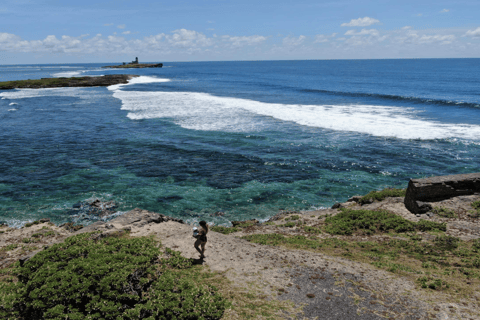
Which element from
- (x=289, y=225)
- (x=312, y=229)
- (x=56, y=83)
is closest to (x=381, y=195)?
(x=312, y=229)

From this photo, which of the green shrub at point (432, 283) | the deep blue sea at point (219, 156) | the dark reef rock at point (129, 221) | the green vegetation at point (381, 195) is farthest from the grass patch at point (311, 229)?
the dark reef rock at point (129, 221)

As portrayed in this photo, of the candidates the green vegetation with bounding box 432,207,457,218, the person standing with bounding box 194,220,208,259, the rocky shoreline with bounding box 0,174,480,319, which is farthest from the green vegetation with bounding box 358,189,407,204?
the person standing with bounding box 194,220,208,259

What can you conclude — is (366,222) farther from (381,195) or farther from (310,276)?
(310,276)

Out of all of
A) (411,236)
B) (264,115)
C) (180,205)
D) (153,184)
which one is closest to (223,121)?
(264,115)

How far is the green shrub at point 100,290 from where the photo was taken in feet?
A: 25.1

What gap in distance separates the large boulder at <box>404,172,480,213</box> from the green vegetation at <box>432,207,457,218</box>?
562 mm

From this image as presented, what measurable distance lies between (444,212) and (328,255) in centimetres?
777

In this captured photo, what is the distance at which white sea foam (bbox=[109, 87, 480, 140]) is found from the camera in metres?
37.2

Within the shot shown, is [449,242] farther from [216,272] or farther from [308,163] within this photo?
[308,163]

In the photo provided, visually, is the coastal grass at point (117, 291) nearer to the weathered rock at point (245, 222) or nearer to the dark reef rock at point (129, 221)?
the dark reef rock at point (129, 221)

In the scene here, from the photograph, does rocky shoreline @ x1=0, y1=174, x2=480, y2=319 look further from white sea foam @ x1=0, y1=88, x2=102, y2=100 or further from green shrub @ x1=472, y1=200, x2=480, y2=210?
white sea foam @ x1=0, y1=88, x2=102, y2=100

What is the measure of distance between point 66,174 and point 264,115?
29.8m

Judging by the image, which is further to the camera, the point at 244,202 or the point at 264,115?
the point at 264,115

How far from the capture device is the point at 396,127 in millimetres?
38625
